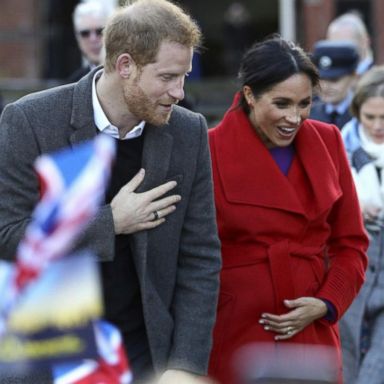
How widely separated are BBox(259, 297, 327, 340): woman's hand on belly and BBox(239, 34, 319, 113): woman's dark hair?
2.75 ft

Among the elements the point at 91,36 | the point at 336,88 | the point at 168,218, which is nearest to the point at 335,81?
the point at 336,88

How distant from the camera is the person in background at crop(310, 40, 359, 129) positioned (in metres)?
7.01

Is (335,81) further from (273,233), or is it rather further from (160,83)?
(160,83)

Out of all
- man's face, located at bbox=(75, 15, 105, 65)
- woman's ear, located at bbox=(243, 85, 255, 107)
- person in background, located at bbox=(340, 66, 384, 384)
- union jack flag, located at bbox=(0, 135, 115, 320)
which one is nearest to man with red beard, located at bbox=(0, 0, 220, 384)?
woman's ear, located at bbox=(243, 85, 255, 107)

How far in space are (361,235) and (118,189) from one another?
1.32 meters

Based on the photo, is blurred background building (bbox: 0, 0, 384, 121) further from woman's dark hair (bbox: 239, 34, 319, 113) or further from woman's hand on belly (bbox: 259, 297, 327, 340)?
woman's hand on belly (bbox: 259, 297, 327, 340)

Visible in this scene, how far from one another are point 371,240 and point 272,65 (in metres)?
1.62

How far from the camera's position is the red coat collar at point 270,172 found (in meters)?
4.83

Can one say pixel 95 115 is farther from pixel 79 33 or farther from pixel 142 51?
pixel 79 33

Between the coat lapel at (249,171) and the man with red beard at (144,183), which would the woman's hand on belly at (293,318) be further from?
the man with red beard at (144,183)

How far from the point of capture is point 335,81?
727 centimetres

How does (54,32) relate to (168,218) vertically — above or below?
below

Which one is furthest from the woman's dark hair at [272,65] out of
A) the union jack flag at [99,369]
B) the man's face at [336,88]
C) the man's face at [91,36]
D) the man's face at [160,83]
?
the man's face at [91,36]

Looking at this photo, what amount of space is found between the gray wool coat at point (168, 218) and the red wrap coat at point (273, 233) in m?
0.51
